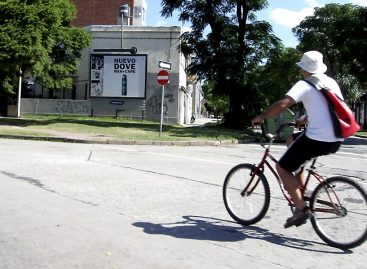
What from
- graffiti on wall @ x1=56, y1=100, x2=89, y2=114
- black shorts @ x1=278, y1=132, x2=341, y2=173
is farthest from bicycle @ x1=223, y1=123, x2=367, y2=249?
graffiti on wall @ x1=56, y1=100, x2=89, y2=114

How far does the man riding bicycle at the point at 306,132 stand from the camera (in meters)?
5.32

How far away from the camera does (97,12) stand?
186 ft

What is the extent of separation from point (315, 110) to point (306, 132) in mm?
253

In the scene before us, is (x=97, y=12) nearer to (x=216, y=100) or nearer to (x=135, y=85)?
(x=216, y=100)

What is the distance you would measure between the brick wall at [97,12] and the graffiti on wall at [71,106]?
19231mm

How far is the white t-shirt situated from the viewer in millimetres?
5324

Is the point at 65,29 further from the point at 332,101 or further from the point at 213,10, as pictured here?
the point at 332,101

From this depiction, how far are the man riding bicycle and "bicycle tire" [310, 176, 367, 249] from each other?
176mm

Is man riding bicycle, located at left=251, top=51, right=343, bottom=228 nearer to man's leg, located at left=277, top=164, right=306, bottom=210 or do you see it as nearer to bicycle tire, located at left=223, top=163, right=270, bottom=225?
man's leg, located at left=277, top=164, right=306, bottom=210

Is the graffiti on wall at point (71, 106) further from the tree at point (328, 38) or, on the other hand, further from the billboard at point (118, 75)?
the tree at point (328, 38)

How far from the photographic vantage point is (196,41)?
1175 inches

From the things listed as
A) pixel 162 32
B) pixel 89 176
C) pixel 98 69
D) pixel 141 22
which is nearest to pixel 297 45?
pixel 141 22

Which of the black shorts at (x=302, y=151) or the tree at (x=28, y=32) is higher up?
the tree at (x=28, y=32)

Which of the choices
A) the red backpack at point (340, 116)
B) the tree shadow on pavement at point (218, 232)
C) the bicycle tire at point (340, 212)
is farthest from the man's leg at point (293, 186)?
the red backpack at point (340, 116)
